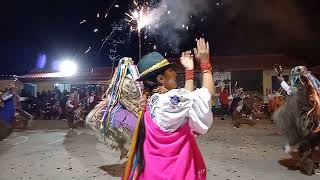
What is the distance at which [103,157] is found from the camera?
8.78 m

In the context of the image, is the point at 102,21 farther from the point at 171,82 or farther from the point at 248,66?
the point at 171,82

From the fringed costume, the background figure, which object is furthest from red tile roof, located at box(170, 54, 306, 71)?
the fringed costume

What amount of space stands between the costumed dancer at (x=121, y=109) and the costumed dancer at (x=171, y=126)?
3.61m

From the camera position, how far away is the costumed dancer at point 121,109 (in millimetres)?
6859

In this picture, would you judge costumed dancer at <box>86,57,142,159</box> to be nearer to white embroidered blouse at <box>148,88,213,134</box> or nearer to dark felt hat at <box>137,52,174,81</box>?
dark felt hat at <box>137,52,174,81</box>

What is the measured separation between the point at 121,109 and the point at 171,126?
4080mm

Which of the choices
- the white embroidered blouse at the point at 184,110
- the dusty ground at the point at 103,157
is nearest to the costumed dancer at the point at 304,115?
the dusty ground at the point at 103,157

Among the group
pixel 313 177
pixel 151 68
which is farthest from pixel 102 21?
pixel 151 68

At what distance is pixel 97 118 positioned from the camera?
7441mm

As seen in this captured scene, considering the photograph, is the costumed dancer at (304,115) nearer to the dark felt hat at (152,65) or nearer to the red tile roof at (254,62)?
the dark felt hat at (152,65)

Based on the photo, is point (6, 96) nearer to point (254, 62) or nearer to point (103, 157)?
point (103, 157)

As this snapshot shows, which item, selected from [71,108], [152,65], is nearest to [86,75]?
[71,108]

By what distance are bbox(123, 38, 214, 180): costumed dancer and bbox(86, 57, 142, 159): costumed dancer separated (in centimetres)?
361

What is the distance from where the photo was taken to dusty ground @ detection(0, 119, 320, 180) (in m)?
7.14
